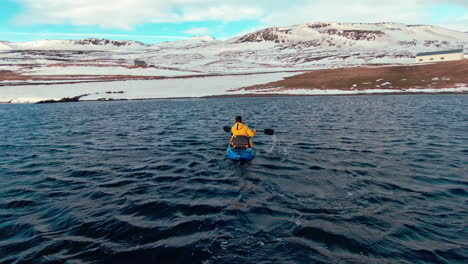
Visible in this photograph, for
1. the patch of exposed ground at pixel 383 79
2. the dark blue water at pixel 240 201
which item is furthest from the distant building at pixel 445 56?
the dark blue water at pixel 240 201

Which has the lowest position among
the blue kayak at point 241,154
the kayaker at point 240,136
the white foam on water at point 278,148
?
the white foam on water at point 278,148

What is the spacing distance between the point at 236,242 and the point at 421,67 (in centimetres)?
6869

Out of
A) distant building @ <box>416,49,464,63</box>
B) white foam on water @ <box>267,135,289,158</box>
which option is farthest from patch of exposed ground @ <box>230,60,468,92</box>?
distant building @ <box>416,49,464,63</box>

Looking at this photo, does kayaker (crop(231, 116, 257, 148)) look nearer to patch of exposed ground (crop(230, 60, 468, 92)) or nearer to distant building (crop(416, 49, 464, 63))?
patch of exposed ground (crop(230, 60, 468, 92))

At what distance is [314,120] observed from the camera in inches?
912

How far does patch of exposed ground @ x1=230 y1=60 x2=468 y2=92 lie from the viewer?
4703 cm

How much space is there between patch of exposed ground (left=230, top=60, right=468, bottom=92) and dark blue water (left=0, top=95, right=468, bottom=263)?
1369 inches

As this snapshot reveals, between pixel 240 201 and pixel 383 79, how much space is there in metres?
52.2

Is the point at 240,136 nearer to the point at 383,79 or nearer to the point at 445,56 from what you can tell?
the point at 383,79

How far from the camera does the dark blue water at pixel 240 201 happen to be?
6.03 m

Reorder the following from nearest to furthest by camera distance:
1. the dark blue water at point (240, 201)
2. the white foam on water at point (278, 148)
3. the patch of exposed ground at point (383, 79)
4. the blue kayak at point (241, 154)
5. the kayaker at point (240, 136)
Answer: the dark blue water at point (240, 201) → the blue kayak at point (241, 154) → the kayaker at point (240, 136) → the white foam on water at point (278, 148) → the patch of exposed ground at point (383, 79)

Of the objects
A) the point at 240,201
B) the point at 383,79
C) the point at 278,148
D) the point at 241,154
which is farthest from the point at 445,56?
the point at 240,201

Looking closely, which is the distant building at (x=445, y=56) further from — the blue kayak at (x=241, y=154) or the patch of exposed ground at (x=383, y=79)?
the blue kayak at (x=241, y=154)

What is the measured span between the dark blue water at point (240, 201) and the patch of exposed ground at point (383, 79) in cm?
3477
